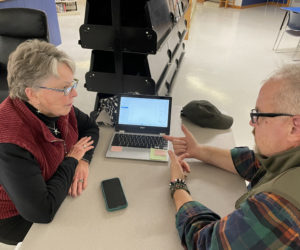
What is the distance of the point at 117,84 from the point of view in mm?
2055

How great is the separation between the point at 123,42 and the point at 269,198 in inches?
59.4

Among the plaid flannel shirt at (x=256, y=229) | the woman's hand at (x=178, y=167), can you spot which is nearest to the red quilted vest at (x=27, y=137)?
the woman's hand at (x=178, y=167)

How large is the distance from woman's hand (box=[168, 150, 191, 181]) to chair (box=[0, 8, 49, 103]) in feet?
6.32

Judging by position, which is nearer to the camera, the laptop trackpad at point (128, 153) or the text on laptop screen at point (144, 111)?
the laptop trackpad at point (128, 153)

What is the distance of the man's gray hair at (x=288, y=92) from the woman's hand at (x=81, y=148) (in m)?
0.90

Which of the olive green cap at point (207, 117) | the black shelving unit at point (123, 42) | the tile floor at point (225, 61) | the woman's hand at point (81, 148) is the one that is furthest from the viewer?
the tile floor at point (225, 61)

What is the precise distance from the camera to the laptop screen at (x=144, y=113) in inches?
55.6

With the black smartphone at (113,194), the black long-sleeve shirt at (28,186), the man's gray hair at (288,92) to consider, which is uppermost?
the man's gray hair at (288,92)

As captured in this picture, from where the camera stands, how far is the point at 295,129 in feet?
2.51

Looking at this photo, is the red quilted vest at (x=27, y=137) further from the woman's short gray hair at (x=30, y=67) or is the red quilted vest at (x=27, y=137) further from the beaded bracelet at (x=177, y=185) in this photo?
the beaded bracelet at (x=177, y=185)

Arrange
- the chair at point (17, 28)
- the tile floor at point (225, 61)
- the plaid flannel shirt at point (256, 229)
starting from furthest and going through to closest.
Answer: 1. the tile floor at point (225, 61)
2. the chair at point (17, 28)
3. the plaid flannel shirt at point (256, 229)

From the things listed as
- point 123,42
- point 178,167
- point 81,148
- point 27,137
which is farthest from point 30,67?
point 123,42

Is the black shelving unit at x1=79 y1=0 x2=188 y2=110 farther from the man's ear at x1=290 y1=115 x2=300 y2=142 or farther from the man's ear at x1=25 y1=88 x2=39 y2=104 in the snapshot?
the man's ear at x1=290 y1=115 x2=300 y2=142

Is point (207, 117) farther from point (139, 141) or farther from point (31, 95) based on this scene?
point (31, 95)
